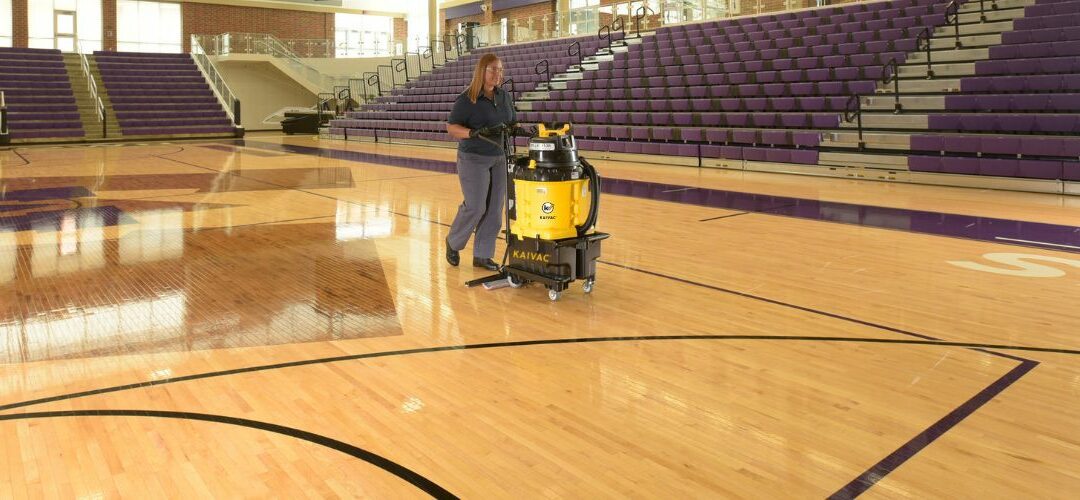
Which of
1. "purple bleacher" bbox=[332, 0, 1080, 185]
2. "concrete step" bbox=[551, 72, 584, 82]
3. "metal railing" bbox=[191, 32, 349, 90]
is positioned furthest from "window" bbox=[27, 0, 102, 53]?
"concrete step" bbox=[551, 72, 584, 82]

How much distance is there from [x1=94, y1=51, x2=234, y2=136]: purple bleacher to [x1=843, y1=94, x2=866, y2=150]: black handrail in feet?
59.0

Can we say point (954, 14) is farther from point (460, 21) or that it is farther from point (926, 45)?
point (460, 21)

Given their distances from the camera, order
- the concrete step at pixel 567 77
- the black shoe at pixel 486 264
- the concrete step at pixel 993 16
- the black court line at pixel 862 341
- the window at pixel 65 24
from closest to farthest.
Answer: the black court line at pixel 862 341, the black shoe at pixel 486 264, the concrete step at pixel 993 16, the concrete step at pixel 567 77, the window at pixel 65 24

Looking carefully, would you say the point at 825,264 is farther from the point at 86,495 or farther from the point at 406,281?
the point at 86,495

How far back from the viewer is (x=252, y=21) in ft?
99.9

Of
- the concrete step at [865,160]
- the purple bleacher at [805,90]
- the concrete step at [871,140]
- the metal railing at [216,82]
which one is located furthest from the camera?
the metal railing at [216,82]

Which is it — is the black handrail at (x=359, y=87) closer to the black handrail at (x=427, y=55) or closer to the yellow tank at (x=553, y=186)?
the black handrail at (x=427, y=55)

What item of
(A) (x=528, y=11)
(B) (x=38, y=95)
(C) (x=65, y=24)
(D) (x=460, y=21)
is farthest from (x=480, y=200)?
(C) (x=65, y=24)

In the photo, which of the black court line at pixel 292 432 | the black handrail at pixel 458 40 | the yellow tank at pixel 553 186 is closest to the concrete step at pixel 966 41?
the yellow tank at pixel 553 186

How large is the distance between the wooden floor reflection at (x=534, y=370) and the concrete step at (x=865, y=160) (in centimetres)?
501

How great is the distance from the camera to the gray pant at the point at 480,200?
16.1 ft

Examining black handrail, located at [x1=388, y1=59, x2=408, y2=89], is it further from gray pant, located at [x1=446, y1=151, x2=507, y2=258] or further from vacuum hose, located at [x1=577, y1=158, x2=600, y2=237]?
vacuum hose, located at [x1=577, y1=158, x2=600, y2=237]

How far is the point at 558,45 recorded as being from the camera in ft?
71.2

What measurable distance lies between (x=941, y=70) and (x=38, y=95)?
2294 centimetres
